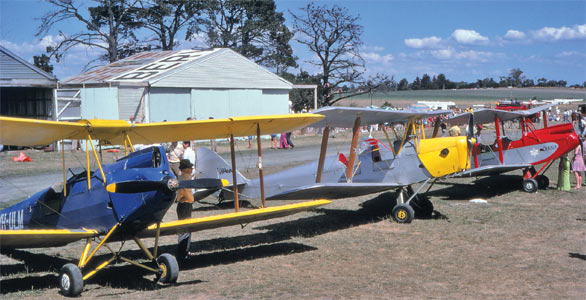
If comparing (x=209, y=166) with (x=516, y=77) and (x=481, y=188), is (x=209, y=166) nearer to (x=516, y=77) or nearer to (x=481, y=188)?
(x=481, y=188)

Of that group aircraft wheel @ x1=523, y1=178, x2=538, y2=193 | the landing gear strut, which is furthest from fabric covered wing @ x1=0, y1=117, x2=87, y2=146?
aircraft wheel @ x1=523, y1=178, x2=538, y2=193

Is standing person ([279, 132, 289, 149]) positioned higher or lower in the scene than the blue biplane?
lower

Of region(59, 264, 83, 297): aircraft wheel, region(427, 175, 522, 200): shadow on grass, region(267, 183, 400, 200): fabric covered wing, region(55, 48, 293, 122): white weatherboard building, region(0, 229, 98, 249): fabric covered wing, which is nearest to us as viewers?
region(0, 229, 98, 249): fabric covered wing

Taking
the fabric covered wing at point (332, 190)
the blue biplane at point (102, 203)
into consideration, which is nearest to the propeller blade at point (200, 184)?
the blue biplane at point (102, 203)

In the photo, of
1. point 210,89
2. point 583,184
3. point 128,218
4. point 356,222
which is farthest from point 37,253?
point 210,89

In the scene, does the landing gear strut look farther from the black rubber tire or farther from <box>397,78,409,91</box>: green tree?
<box>397,78,409,91</box>: green tree

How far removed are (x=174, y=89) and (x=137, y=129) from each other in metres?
21.9

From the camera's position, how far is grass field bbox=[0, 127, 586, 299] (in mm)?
6625

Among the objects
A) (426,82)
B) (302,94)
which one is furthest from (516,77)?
(302,94)

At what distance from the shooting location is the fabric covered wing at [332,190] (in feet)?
31.4

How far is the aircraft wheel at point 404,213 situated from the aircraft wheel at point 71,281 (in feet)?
21.3

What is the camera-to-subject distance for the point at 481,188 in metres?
16.0

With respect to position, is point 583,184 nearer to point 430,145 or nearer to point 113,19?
point 430,145

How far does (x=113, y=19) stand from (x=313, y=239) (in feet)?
121
